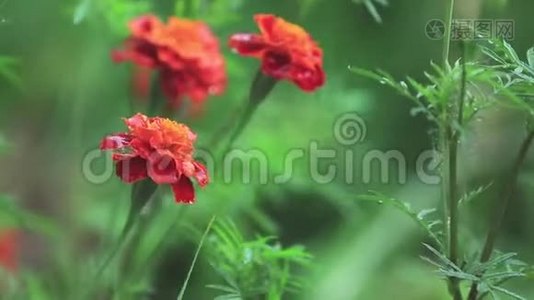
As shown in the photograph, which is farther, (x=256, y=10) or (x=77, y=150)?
(x=256, y=10)

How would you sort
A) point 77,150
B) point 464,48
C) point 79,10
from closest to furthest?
point 464,48
point 79,10
point 77,150

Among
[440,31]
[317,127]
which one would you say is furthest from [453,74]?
[317,127]

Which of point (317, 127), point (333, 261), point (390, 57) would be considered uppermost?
point (390, 57)

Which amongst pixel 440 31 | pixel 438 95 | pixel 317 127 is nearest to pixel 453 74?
pixel 438 95

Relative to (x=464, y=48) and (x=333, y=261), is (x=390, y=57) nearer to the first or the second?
(x=333, y=261)

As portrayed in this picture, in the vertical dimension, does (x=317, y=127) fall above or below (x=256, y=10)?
below

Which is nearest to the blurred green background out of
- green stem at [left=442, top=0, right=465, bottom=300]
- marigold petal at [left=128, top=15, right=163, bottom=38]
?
marigold petal at [left=128, top=15, right=163, bottom=38]

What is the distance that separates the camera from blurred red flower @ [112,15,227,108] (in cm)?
60

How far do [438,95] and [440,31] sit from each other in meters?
0.13

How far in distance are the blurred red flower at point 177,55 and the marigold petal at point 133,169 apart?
0.17 metres

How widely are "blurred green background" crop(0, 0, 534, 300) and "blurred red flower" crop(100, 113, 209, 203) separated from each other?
1.03ft

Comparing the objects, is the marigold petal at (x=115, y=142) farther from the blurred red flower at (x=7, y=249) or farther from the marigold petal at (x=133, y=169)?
the blurred red flower at (x=7, y=249)

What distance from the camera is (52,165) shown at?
1087 mm

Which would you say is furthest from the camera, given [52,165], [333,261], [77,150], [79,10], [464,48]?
[52,165]
